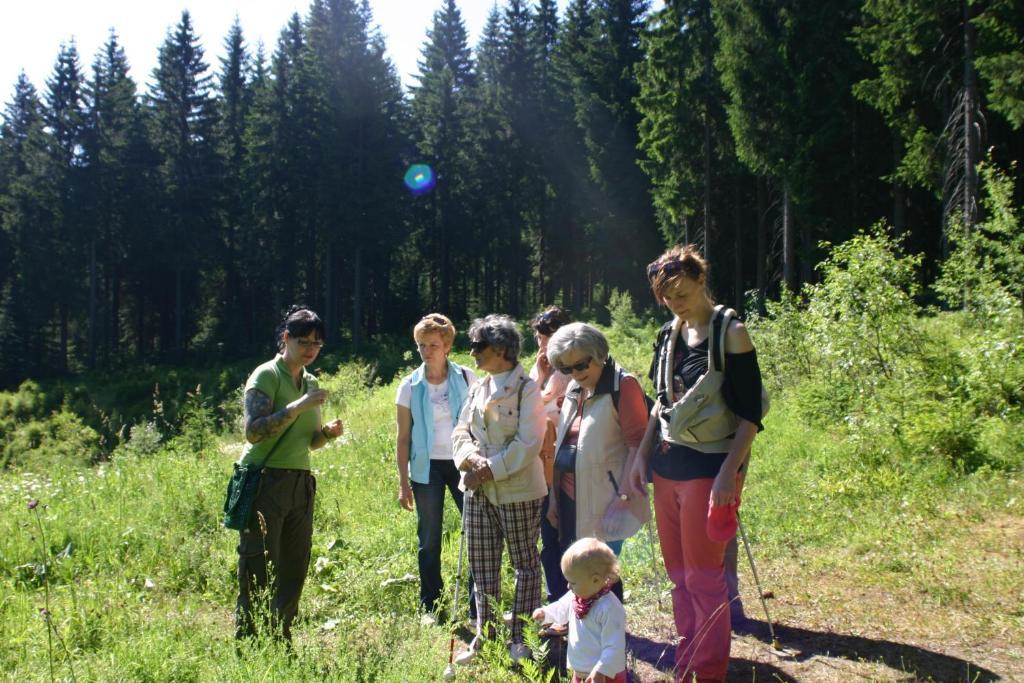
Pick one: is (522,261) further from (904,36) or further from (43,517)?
(43,517)

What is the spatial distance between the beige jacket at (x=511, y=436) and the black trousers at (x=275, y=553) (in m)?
0.90

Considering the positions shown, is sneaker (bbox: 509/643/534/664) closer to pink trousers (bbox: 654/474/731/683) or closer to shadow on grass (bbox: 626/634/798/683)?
shadow on grass (bbox: 626/634/798/683)

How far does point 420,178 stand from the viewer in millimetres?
37594

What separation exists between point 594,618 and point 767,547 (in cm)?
323

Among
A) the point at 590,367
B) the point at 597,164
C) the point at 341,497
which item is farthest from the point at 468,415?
the point at 597,164

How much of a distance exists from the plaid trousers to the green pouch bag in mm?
1117

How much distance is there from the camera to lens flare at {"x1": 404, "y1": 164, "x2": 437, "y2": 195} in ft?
122

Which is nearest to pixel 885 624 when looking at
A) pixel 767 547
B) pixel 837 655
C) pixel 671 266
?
pixel 837 655

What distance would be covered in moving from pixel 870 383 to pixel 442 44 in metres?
35.3

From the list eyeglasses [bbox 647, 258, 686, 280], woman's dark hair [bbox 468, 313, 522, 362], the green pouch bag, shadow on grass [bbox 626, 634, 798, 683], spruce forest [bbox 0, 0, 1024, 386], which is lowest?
shadow on grass [bbox 626, 634, 798, 683]

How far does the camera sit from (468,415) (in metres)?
4.19

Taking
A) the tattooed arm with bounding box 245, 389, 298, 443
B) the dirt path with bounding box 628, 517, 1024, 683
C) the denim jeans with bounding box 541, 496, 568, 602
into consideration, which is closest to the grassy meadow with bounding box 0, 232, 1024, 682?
the dirt path with bounding box 628, 517, 1024, 683

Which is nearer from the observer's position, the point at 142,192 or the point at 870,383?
the point at 870,383

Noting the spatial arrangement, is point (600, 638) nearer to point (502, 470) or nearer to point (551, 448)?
point (502, 470)
